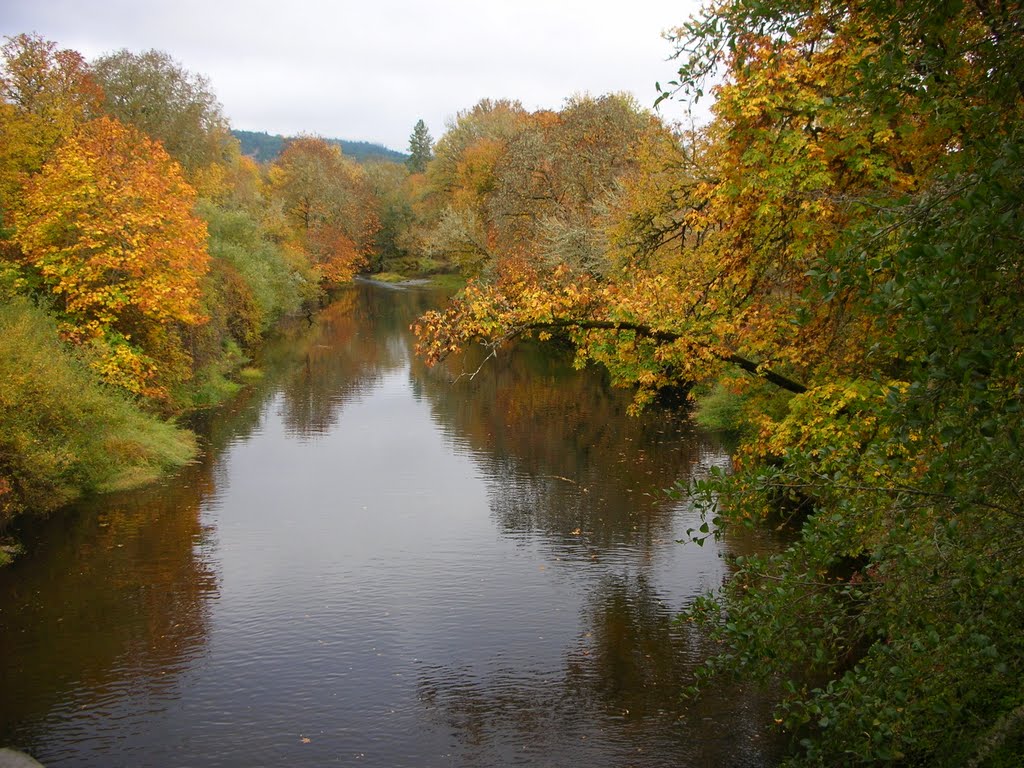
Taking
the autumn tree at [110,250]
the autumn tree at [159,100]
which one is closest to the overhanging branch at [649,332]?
the autumn tree at [110,250]

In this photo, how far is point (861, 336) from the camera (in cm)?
1116

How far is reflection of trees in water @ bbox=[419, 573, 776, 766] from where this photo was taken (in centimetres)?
1019

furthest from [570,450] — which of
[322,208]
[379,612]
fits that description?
[322,208]

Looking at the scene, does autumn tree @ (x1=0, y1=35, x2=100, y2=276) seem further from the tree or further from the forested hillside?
the tree

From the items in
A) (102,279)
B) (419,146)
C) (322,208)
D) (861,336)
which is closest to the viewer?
(861,336)

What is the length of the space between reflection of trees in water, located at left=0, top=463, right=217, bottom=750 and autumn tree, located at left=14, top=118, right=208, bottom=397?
5589 mm

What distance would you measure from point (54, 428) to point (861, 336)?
15843 millimetres

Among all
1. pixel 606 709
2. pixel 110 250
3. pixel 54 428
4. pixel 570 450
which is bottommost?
pixel 606 709

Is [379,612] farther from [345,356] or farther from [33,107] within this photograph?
[345,356]

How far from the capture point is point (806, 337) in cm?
1198

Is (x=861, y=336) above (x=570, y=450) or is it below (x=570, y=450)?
above

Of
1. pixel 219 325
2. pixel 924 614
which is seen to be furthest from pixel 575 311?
pixel 219 325

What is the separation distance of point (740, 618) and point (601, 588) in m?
9.10

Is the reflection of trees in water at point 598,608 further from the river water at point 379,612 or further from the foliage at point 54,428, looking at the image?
the foliage at point 54,428
